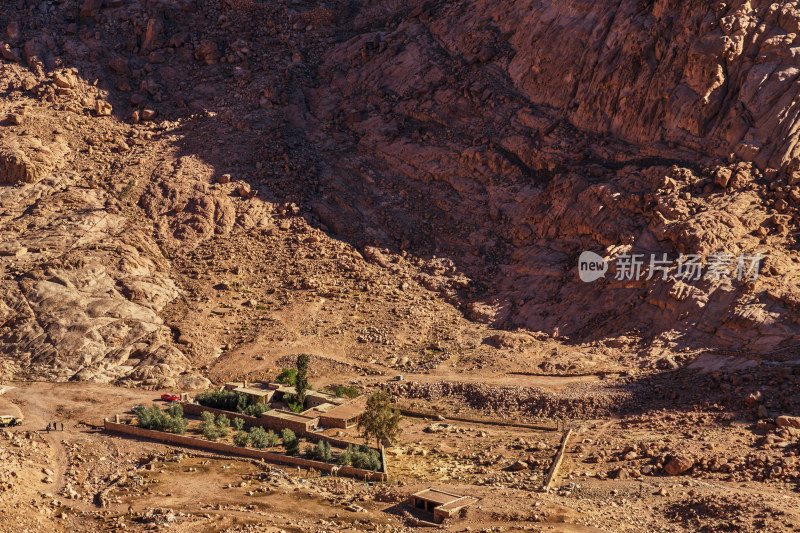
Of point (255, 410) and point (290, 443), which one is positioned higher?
point (255, 410)

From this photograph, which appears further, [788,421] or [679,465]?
[788,421]

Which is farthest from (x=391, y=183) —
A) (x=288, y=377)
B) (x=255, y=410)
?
(x=255, y=410)

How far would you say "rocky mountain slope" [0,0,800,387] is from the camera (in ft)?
133

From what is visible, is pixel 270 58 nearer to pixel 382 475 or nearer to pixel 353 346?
pixel 353 346

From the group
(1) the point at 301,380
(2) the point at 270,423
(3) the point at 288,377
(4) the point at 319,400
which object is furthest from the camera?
(3) the point at 288,377

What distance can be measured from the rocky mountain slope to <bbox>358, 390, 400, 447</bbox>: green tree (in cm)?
686

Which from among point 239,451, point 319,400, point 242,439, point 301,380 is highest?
point 301,380

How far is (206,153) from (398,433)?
21.7 m

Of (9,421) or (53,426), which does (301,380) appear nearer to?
(53,426)

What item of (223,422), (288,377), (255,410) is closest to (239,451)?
(223,422)

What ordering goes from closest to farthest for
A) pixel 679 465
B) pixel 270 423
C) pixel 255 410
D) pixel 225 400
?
pixel 679 465, pixel 270 423, pixel 255 410, pixel 225 400

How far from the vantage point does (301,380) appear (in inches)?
1487

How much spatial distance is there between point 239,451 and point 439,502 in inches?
340

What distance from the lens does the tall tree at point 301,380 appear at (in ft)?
123
